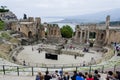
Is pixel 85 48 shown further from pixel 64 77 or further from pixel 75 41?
pixel 64 77

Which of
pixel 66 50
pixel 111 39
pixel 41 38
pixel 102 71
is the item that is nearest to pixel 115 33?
pixel 111 39

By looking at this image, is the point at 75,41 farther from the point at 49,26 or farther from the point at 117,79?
the point at 117,79

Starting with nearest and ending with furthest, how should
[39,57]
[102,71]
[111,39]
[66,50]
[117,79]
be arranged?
[117,79] < [102,71] < [39,57] < [66,50] < [111,39]

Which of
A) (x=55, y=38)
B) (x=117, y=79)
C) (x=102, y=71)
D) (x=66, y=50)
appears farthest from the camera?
(x=55, y=38)

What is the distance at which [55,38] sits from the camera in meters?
A: 60.1

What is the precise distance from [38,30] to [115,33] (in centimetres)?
2330

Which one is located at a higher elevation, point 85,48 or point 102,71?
point 102,71

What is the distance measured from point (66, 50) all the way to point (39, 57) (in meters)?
7.73

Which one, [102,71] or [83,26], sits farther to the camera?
[83,26]

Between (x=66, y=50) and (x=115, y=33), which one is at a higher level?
(x=115, y=33)

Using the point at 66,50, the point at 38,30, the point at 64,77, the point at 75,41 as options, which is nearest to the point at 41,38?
the point at 38,30

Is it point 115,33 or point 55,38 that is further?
point 55,38

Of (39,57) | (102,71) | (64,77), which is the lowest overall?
(39,57)

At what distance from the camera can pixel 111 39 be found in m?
50.3
